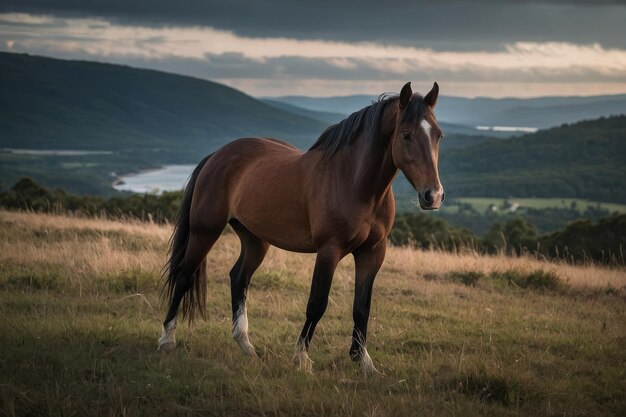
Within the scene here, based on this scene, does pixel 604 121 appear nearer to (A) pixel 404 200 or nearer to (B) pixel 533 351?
(A) pixel 404 200

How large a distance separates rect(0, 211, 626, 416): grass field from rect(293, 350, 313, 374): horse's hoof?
0.28 ft

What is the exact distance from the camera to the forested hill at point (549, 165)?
118625mm

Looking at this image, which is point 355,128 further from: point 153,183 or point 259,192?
point 153,183

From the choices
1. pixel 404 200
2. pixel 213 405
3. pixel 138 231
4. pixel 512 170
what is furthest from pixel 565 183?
pixel 213 405

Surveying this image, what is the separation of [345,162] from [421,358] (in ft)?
7.26

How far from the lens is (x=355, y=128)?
255 inches

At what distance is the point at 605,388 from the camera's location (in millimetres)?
6227

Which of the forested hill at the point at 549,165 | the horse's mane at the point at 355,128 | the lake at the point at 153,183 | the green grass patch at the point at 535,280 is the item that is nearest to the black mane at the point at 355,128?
the horse's mane at the point at 355,128

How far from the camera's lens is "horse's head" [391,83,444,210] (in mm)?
5551

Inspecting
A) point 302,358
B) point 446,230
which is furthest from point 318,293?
point 446,230

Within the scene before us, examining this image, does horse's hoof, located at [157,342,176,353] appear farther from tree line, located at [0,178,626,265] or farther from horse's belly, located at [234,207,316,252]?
tree line, located at [0,178,626,265]

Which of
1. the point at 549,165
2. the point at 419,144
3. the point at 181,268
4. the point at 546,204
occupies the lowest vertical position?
the point at 546,204

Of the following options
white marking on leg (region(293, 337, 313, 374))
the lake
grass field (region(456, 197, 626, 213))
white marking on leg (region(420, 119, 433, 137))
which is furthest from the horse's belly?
grass field (region(456, 197, 626, 213))

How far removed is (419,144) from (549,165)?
5880 inches
